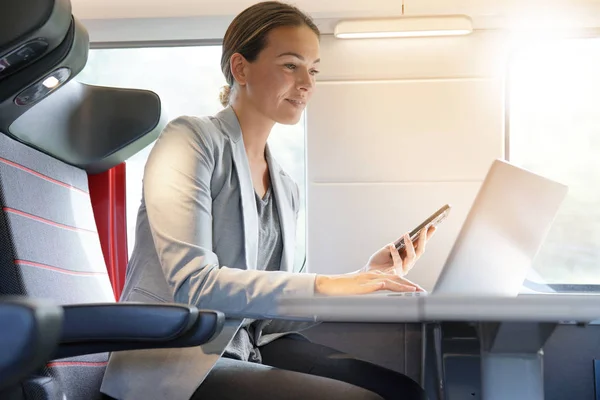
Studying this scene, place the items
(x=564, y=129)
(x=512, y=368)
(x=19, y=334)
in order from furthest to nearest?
(x=564, y=129)
(x=512, y=368)
(x=19, y=334)

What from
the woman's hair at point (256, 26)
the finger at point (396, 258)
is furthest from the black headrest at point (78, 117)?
the finger at point (396, 258)

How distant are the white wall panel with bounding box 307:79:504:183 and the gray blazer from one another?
5.28ft

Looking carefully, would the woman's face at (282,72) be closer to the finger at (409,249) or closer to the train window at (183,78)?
the finger at (409,249)

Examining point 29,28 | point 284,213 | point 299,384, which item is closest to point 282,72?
point 284,213

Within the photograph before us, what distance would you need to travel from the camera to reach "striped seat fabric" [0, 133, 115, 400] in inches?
47.0

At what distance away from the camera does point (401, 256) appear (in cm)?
162

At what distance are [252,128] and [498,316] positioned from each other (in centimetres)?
109

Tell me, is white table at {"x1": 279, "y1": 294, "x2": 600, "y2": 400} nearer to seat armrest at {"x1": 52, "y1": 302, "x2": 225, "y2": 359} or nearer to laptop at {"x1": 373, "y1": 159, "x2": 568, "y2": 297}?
seat armrest at {"x1": 52, "y1": 302, "x2": 225, "y2": 359}

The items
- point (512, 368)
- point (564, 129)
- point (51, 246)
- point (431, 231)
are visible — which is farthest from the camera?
point (564, 129)

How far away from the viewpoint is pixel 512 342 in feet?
2.82

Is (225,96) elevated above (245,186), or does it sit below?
above

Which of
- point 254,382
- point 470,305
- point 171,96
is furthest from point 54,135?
point 171,96

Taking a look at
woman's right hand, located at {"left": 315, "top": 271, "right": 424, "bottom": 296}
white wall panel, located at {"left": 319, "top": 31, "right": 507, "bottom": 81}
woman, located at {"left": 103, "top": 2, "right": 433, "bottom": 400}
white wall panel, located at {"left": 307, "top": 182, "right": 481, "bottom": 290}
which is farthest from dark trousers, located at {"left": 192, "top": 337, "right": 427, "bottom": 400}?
white wall panel, located at {"left": 319, "top": 31, "right": 507, "bottom": 81}

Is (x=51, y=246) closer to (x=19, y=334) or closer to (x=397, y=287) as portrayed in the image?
(x=397, y=287)
